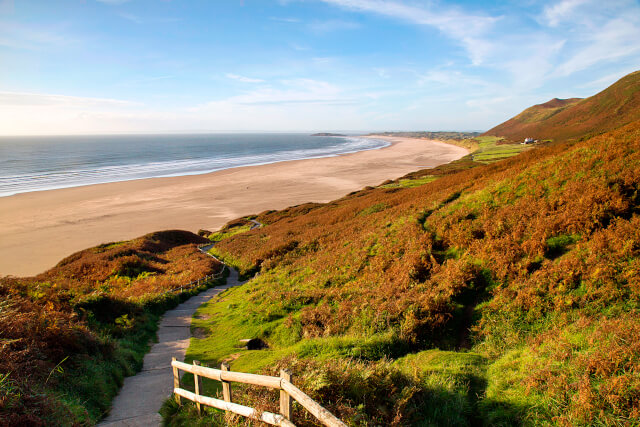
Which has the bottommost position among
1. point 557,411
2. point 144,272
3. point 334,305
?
point 144,272

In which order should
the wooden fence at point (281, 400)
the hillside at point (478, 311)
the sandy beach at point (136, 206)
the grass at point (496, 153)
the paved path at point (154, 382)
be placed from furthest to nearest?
the grass at point (496, 153) < the sandy beach at point (136, 206) < the paved path at point (154, 382) < the hillside at point (478, 311) < the wooden fence at point (281, 400)

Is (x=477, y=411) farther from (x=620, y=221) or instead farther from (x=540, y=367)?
(x=620, y=221)

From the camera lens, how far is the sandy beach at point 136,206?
3691 centimetres

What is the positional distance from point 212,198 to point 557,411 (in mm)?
61501

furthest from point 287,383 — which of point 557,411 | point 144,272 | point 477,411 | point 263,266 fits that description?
point 144,272

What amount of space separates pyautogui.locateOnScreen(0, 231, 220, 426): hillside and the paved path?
12.7 inches

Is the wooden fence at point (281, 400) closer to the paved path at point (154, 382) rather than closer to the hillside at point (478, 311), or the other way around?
the hillside at point (478, 311)

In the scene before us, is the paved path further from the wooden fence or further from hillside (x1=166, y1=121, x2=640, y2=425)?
the wooden fence

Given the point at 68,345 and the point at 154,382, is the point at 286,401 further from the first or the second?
the point at 68,345

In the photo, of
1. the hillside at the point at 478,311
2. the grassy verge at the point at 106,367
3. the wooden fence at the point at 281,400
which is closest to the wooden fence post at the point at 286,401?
the wooden fence at the point at 281,400

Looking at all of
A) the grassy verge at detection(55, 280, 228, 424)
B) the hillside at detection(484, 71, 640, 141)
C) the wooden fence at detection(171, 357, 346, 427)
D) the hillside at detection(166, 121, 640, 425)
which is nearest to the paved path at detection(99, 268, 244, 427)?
the grassy verge at detection(55, 280, 228, 424)

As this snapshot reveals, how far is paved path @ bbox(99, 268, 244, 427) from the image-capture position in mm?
7334

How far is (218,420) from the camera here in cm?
638

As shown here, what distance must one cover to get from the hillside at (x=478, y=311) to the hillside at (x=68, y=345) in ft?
7.40
